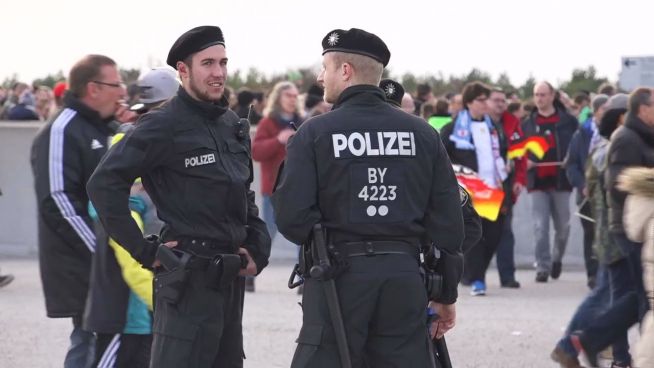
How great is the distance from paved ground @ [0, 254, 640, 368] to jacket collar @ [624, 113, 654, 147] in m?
1.75

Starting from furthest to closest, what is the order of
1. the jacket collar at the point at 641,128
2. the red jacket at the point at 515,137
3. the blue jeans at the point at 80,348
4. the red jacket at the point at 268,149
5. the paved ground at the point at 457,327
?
1. the red jacket at the point at 515,137
2. the red jacket at the point at 268,149
3. the paved ground at the point at 457,327
4. the jacket collar at the point at 641,128
5. the blue jeans at the point at 80,348

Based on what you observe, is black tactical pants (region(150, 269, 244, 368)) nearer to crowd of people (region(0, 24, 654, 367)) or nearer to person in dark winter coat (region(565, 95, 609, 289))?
crowd of people (region(0, 24, 654, 367))

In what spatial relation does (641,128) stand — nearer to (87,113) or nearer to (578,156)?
(87,113)

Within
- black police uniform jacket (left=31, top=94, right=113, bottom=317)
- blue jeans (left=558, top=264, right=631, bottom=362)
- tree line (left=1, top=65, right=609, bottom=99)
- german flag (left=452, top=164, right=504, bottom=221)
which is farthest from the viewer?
tree line (left=1, top=65, right=609, bottom=99)

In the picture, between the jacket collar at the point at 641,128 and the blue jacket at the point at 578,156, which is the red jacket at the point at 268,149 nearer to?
the blue jacket at the point at 578,156

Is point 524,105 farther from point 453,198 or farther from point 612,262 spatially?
point 453,198

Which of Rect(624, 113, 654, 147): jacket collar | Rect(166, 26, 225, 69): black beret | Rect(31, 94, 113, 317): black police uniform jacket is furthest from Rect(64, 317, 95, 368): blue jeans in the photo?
Rect(624, 113, 654, 147): jacket collar

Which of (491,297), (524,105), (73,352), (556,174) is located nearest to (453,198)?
(73,352)

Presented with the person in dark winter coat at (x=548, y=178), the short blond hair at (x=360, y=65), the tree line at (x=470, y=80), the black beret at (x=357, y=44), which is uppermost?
the black beret at (x=357, y=44)

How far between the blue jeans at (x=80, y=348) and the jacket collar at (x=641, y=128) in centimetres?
362

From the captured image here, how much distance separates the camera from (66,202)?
24.9ft

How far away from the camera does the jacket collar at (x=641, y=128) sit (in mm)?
9398

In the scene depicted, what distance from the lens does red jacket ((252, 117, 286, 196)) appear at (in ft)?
46.7

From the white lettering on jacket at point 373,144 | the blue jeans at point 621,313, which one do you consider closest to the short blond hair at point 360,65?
the white lettering on jacket at point 373,144
